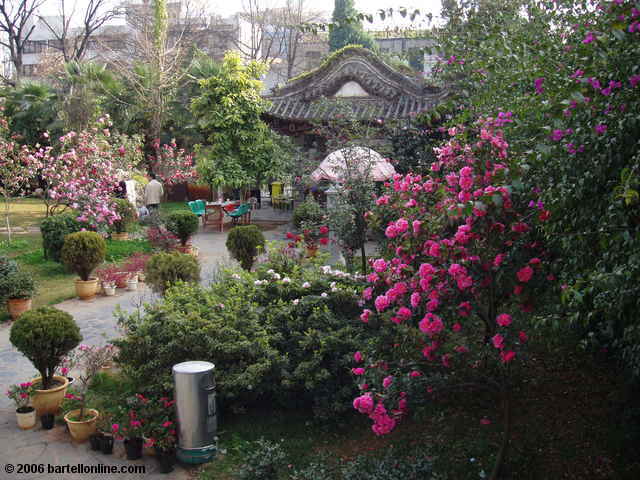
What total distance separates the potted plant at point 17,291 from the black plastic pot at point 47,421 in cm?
392

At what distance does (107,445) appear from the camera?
5266 millimetres

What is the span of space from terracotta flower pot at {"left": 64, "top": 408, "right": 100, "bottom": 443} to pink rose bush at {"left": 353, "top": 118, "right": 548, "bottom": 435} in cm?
260

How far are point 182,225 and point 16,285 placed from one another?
5.05m

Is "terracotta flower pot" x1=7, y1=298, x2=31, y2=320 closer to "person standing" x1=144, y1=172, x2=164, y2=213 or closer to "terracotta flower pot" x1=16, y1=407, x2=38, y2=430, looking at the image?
"terracotta flower pot" x1=16, y1=407, x2=38, y2=430

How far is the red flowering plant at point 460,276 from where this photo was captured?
3793mm

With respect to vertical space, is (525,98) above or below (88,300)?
above

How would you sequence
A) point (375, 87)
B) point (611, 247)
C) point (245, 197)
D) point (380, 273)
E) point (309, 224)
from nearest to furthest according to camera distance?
point (611, 247) → point (380, 273) → point (309, 224) → point (375, 87) → point (245, 197)

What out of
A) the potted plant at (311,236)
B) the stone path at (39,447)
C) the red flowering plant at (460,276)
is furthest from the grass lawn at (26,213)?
the red flowering plant at (460,276)

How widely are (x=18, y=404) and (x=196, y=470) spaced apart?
2.05 metres

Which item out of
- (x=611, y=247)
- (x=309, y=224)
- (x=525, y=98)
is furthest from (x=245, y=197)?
(x=611, y=247)

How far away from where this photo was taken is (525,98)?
4395 mm

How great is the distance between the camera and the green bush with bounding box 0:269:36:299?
9.09 metres

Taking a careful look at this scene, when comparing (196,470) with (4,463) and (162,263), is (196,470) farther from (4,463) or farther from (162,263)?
(162,263)

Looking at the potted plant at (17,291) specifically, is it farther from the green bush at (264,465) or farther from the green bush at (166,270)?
the green bush at (264,465)
